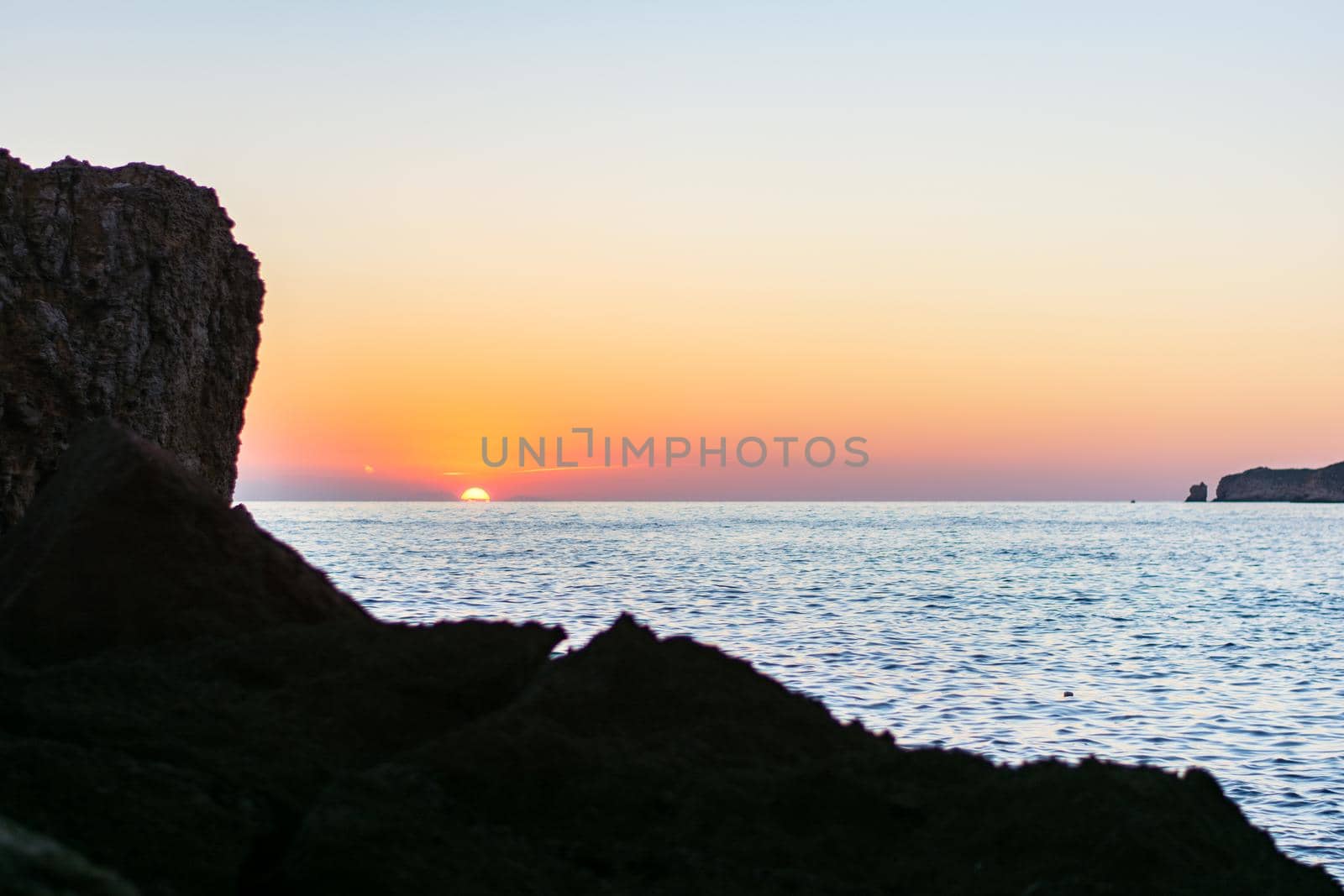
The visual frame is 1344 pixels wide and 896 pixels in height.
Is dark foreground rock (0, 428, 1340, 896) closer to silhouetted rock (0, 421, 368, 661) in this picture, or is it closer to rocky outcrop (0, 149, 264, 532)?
silhouetted rock (0, 421, 368, 661)

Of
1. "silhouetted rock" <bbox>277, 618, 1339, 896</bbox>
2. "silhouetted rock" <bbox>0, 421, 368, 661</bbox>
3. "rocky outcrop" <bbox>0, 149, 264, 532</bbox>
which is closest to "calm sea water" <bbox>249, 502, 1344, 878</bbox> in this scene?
"silhouetted rock" <bbox>277, 618, 1339, 896</bbox>

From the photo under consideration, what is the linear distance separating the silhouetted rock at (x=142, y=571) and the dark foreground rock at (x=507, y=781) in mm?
34

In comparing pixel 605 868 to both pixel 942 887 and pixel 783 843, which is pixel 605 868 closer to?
pixel 783 843

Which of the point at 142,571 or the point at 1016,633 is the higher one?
the point at 142,571

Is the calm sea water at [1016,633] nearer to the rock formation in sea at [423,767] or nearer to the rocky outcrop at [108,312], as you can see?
the rock formation in sea at [423,767]

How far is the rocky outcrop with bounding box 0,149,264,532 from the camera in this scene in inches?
541

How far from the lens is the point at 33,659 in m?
7.23

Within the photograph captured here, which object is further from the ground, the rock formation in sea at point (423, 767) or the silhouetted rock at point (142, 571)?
the silhouetted rock at point (142, 571)

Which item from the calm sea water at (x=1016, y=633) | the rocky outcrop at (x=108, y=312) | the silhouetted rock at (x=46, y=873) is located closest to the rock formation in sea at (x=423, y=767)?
the silhouetted rock at (x=46, y=873)

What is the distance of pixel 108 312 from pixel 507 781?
12.7 metres

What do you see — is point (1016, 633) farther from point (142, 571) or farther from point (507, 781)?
point (507, 781)

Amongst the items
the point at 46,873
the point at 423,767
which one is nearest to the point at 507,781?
the point at 423,767

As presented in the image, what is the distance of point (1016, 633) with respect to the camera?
97.9ft

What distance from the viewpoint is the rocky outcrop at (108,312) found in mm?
13734
